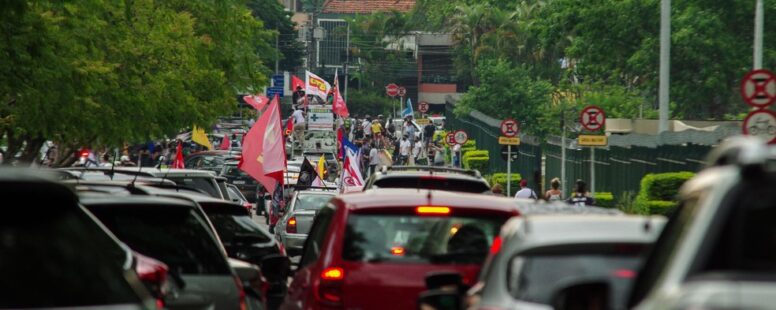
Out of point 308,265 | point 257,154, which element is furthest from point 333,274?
point 257,154

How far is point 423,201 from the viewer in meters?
10.8

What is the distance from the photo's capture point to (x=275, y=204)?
3700cm

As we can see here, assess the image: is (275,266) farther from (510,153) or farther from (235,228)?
(510,153)

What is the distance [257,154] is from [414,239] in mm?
23888

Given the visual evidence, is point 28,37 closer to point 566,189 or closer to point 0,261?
point 0,261

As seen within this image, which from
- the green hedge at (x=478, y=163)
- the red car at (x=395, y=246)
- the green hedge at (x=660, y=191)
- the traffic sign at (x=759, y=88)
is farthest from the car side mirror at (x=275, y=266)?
the green hedge at (x=478, y=163)

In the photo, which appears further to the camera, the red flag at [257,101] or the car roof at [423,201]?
the red flag at [257,101]

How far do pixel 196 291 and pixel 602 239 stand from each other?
315cm

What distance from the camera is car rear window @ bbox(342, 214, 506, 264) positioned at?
10602 millimetres

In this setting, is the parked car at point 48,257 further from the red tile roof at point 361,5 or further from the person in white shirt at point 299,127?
the red tile roof at point 361,5

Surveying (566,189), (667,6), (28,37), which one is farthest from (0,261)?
(566,189)

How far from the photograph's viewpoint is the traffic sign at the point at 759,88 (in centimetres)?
2198

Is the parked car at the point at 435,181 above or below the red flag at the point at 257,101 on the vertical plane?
above

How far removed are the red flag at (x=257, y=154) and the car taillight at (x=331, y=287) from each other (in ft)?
77.0
